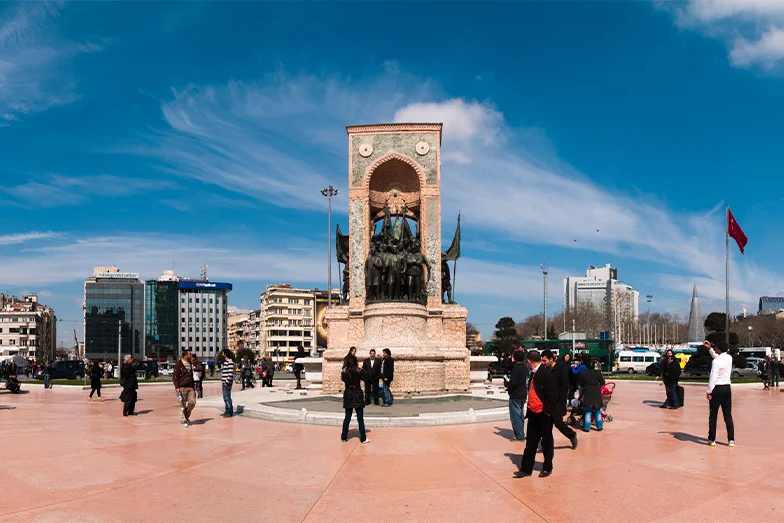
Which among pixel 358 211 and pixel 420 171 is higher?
pixel 420 171

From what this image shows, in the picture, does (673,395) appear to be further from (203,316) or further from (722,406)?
(203,316)

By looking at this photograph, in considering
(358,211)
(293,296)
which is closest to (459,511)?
(358,211)

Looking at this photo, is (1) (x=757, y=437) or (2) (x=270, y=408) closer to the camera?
(1) (x=757, y=437)

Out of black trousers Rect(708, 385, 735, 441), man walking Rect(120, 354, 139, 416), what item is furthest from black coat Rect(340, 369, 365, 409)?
man walking Rect(120, 354, 139, 416)

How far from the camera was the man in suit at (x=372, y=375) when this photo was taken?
15223 mm

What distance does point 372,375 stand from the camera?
15.7 meters

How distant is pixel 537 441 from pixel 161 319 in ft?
452

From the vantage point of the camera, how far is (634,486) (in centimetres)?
770

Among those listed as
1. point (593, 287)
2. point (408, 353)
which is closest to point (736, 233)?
point (408, 353)

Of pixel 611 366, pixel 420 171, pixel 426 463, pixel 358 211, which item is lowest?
pixel 611 366

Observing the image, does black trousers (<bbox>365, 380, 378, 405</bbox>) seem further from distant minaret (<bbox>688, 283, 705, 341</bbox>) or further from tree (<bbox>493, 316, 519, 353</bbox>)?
distant minaret (<bbox>688, 283, 705, 341</bbox>)

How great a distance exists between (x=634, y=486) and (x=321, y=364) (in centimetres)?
1514

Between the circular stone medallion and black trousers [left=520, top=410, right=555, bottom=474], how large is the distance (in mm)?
17348

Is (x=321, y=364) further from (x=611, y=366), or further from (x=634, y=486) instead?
(x=611, y=366)
